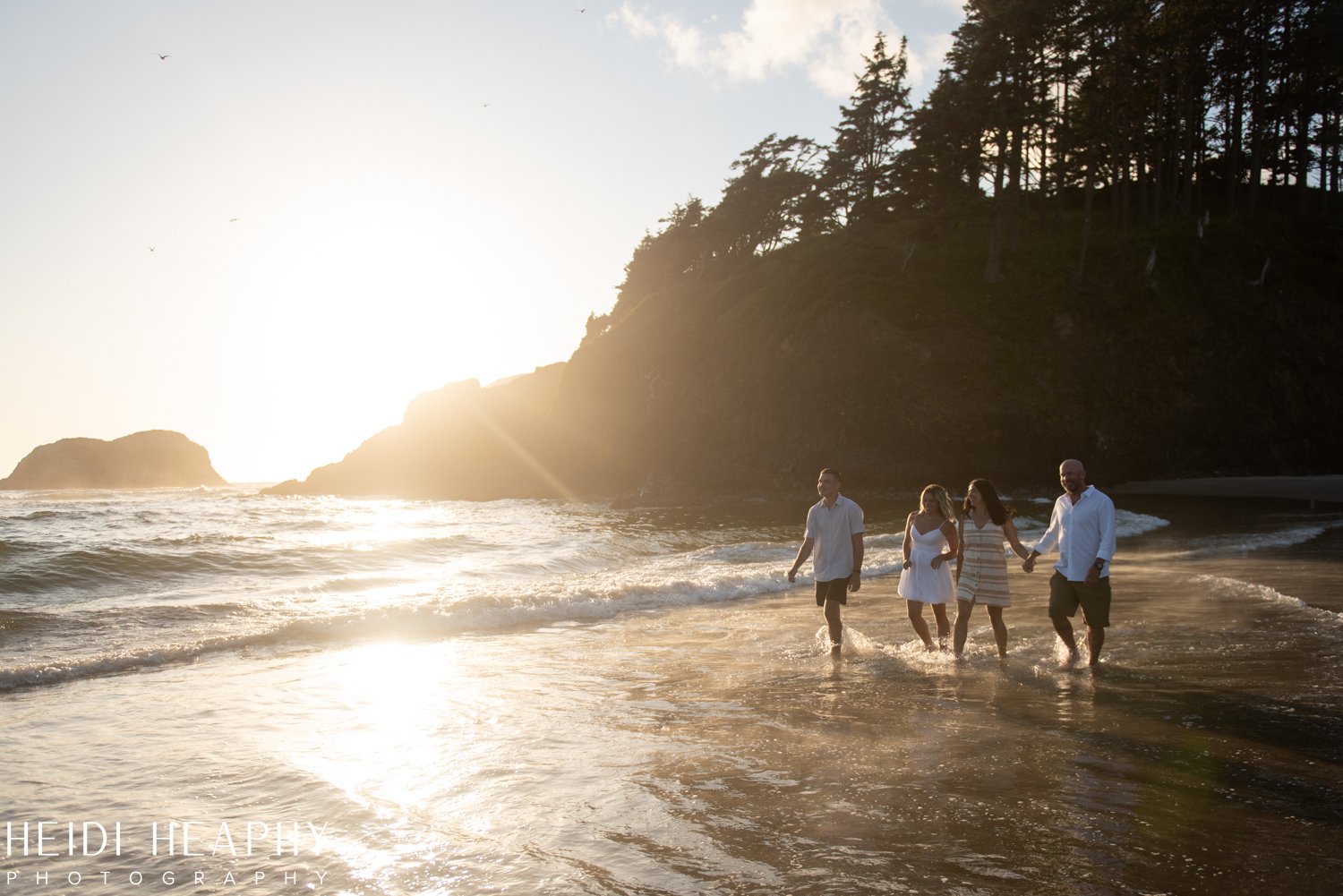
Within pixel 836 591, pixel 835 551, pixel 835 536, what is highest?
pixel 835 536

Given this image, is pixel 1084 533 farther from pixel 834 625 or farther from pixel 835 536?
pixel 834 625

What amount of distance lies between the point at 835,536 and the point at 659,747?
3.85 metres

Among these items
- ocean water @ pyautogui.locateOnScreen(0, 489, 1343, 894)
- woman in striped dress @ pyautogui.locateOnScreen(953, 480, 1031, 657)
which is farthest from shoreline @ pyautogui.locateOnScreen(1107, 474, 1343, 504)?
woman in striped dress @ pyautogui.locateOnScreen(953, 480, 1031, 657)

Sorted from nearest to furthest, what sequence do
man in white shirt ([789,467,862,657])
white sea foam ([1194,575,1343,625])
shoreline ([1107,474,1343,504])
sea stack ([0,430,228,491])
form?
man in white shirt ([789,467,862,657]), white sea foam ([1194,575,1343,625]), shoreline ([1107,474,1343,504]), sea stack ([0,430,228,491])

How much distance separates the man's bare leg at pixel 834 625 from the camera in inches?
360

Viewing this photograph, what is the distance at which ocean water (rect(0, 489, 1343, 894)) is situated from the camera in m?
4.18

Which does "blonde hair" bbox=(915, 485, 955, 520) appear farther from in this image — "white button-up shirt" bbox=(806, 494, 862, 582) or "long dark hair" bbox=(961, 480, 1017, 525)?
"white button-up shirt" bbox=(806, 494, 862, 582)

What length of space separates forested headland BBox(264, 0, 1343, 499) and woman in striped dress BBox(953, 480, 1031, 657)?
3272cm

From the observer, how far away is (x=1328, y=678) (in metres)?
7.29

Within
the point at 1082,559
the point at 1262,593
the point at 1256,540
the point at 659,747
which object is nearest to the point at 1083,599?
the point at 1082,559

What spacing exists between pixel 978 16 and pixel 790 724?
52720 mm

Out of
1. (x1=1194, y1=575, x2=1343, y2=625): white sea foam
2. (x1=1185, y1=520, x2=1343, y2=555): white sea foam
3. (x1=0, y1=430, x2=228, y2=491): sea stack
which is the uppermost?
(x1=0, y1=430, x2=228, y2=491): sea stack

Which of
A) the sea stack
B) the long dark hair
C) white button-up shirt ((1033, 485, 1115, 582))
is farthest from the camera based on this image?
the sea stack

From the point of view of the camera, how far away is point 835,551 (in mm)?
9266
